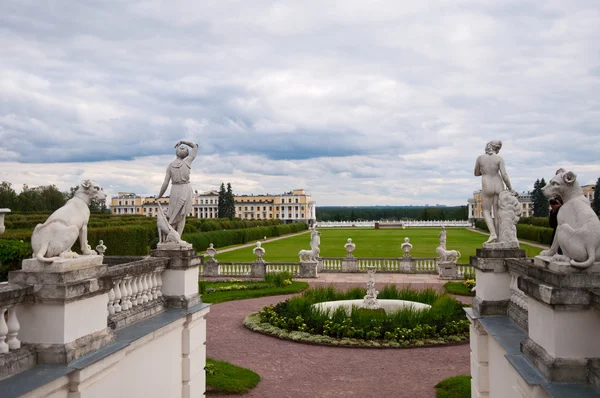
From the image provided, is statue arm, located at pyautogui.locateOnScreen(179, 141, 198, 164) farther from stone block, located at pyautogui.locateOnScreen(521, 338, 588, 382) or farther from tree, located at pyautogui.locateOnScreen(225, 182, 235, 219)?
tree, located at pyautogui.locateOnScreen(225, 182, 235, 219)

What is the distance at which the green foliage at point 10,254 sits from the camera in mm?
16267

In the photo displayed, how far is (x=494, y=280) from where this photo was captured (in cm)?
768

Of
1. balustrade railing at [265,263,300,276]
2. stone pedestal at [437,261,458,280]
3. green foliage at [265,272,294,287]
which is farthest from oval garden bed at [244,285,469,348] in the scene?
balustrade railing at [265,263,300,276]

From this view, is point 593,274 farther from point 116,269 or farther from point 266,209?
point 266,209

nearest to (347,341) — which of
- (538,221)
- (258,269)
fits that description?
(258,269)

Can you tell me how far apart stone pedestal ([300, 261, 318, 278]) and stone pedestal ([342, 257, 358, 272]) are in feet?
8.06

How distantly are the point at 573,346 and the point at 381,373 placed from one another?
A: 652 cm

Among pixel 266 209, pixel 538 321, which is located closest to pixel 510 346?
pixel 538 321

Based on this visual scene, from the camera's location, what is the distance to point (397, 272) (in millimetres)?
28000

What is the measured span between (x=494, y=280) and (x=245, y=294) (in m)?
14.1

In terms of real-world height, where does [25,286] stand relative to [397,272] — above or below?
above

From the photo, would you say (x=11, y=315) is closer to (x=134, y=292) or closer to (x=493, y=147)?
(x=134, y=292)

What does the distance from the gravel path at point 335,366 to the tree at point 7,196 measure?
70.8 m

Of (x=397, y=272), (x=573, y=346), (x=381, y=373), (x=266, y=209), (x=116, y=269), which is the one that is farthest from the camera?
(x=266, y=209)
